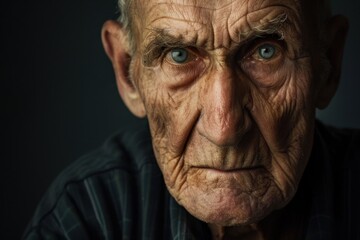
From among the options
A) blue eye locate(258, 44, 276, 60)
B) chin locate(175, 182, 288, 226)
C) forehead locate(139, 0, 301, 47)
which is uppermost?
forehead locate(139, 0, 301, 47)

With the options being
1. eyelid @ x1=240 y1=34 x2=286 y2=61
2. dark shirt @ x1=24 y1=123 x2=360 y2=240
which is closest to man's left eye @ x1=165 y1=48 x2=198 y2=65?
eyelid @ x1=240 y1=34 x2=286 y2=61

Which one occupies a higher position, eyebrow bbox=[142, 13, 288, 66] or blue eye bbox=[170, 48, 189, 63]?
eyebrow bbox=[142, 13, 288, 66]

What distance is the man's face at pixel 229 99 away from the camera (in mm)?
1582

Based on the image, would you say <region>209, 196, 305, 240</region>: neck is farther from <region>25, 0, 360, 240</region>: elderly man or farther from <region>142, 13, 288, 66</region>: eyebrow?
<region>142, 13, 288, 66</region>: eyebrow

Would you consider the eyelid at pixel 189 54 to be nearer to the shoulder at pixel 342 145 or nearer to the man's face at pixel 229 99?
the man's face at pixel 229 99

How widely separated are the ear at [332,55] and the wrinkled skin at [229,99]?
0.09 meters

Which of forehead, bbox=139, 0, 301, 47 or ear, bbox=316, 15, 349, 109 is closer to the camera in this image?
forehead, bbox=139, 0, 301, 47

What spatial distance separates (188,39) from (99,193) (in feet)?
1.82

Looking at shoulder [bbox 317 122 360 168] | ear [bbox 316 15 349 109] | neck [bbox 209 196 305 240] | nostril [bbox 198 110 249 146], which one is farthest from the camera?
shoulder [bbox 317 122 360 168]

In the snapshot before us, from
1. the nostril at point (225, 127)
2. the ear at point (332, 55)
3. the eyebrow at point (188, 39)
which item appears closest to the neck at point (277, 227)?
the ear at point (332, 55)

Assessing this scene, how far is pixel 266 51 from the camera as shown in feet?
5.39

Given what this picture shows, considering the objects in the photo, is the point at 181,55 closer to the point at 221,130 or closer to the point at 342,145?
the point at 221,130

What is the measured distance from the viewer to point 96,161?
2074 millimetres

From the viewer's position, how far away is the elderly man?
1592 millimetres
